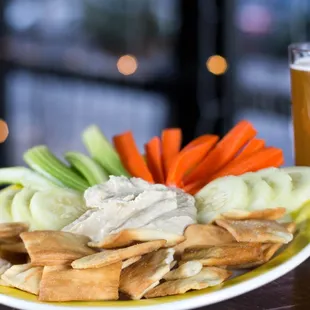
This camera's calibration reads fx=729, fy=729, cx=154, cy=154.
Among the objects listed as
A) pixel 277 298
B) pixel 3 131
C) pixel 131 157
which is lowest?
pixel 3 131

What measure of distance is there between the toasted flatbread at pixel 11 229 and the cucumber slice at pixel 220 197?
226 millimetres

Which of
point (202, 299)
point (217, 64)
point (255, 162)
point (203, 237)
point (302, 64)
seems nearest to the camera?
point (202, 299)

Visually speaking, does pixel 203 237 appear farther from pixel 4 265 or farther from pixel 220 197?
pixel 4 265

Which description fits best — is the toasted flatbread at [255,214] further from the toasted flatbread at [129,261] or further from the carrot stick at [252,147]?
the carrot stick at [252,147]

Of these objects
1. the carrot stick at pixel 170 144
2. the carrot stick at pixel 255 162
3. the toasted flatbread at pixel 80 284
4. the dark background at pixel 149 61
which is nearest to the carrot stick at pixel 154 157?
the carrot stick at pixel 170 144

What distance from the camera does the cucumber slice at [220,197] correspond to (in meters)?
0.94

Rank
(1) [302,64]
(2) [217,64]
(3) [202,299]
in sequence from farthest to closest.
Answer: (2) [217,64] < (1) [302,64] < (3) [202,299]

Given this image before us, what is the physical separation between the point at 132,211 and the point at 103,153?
0.39 m

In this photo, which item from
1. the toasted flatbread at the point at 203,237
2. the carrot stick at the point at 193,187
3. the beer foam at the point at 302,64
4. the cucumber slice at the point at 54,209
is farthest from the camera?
the beer foam at the point at 302,64

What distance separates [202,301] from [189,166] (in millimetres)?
428

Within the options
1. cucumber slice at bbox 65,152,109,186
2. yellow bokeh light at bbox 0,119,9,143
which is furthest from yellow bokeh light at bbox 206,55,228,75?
cucumber slice at bbox 65,152,109,186

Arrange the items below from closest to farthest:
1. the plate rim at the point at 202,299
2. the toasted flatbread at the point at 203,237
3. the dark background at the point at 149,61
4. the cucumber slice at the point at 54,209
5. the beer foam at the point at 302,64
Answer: the plate rim at the point at 202,299
the toasted flatbread at the point at 203,237
the cucumber slice at the point at 54,209
the beer foam at the point at 302,64
the dark background at the point at 149,61

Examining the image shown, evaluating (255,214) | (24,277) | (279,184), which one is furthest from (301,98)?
(24,277)

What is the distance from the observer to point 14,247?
0.88 meters
